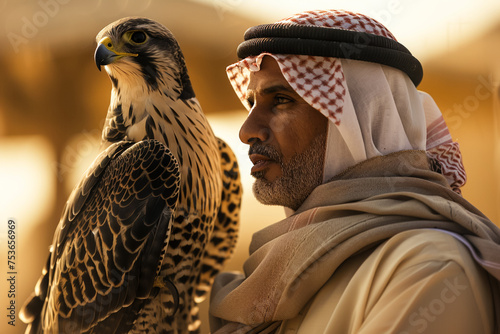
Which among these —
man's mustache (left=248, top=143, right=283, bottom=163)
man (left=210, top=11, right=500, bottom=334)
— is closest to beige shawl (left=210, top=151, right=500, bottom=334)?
man (left=210, top=11, right=500, bottom=334)

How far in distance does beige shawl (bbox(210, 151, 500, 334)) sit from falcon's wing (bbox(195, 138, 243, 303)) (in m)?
0.19

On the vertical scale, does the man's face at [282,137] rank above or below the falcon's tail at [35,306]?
above

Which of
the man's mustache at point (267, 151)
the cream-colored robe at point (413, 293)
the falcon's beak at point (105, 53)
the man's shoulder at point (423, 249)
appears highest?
the falcon's beak at point (105, 53)

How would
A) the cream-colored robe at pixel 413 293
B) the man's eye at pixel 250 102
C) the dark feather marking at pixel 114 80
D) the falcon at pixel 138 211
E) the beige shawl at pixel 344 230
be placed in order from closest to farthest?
1. the cream-colored robe at pixel 413 293
2. the beige shawl at pixel 344 230
3. the falcon at pixel 138 211
4. the dark feather marking at pixel 114 80
5. the man's eye at pixel 250 102

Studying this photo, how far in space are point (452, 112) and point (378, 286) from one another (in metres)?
1.02

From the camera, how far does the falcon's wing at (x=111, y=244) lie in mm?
1229

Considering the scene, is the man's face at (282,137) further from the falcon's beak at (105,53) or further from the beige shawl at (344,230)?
the falcon's beak at (105,53)

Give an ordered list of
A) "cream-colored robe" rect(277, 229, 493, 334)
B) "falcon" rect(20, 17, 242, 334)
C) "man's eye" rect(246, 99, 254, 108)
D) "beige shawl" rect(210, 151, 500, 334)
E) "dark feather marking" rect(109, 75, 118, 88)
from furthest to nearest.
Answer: "man's eye" rect(246, 99, 254, 108) < "dark feather marking" rect(109, 75, 118, 88) < "falcon" rect(20, 17, 242, 334) < "beige shawl" rect(210, 151, 500, 334) < "cream-colored robe" rect(277, 229, 493, 334)

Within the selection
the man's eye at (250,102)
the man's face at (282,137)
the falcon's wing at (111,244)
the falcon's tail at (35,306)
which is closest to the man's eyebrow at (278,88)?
the man's face at (282,137)

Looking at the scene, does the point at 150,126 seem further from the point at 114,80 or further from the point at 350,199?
the point at 350,199

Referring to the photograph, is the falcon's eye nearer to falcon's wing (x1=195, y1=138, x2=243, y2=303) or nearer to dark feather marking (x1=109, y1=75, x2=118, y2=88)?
dark feather marking (x1=109, y1=75, x2=118, y2=88)

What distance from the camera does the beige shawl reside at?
1135 mm

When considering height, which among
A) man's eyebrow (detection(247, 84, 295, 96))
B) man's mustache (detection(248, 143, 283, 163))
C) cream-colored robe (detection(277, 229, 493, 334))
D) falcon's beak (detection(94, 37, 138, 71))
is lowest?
cream-colored robe (detection(277, 229, 493, 334))

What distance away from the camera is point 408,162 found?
4.28 feet
